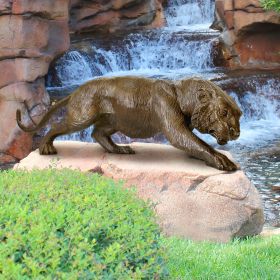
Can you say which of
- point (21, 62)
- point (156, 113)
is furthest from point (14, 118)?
point (156, 113)

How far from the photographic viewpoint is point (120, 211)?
2566mm

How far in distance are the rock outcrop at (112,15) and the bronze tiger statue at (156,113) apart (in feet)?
42.4

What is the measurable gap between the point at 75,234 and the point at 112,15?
17.1m

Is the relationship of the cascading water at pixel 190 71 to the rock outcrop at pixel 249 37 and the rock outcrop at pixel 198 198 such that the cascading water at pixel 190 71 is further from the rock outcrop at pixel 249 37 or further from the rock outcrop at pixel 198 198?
the rock outcrop at pixel 198 198

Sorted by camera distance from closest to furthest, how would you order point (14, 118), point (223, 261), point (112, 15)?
1. point (223, 261)
2. point (14, 118)
3. point (112, 15)

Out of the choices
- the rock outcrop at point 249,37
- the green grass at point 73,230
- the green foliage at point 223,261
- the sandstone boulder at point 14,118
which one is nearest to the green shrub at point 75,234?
the green grass at point 73,230

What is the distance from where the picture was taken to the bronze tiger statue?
16.1 ft

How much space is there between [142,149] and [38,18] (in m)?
6.67

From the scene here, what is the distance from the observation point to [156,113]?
16.5ft

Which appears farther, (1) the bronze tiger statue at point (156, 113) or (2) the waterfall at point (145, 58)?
(2) the waterfall at point (145, 58)

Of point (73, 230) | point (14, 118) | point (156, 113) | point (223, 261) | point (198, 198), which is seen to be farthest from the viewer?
point (14, 118)

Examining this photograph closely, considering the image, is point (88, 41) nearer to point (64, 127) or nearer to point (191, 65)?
point (191, 65)

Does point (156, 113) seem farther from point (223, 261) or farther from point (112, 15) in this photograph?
point (112, 15)

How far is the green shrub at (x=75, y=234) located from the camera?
79.2 inches
